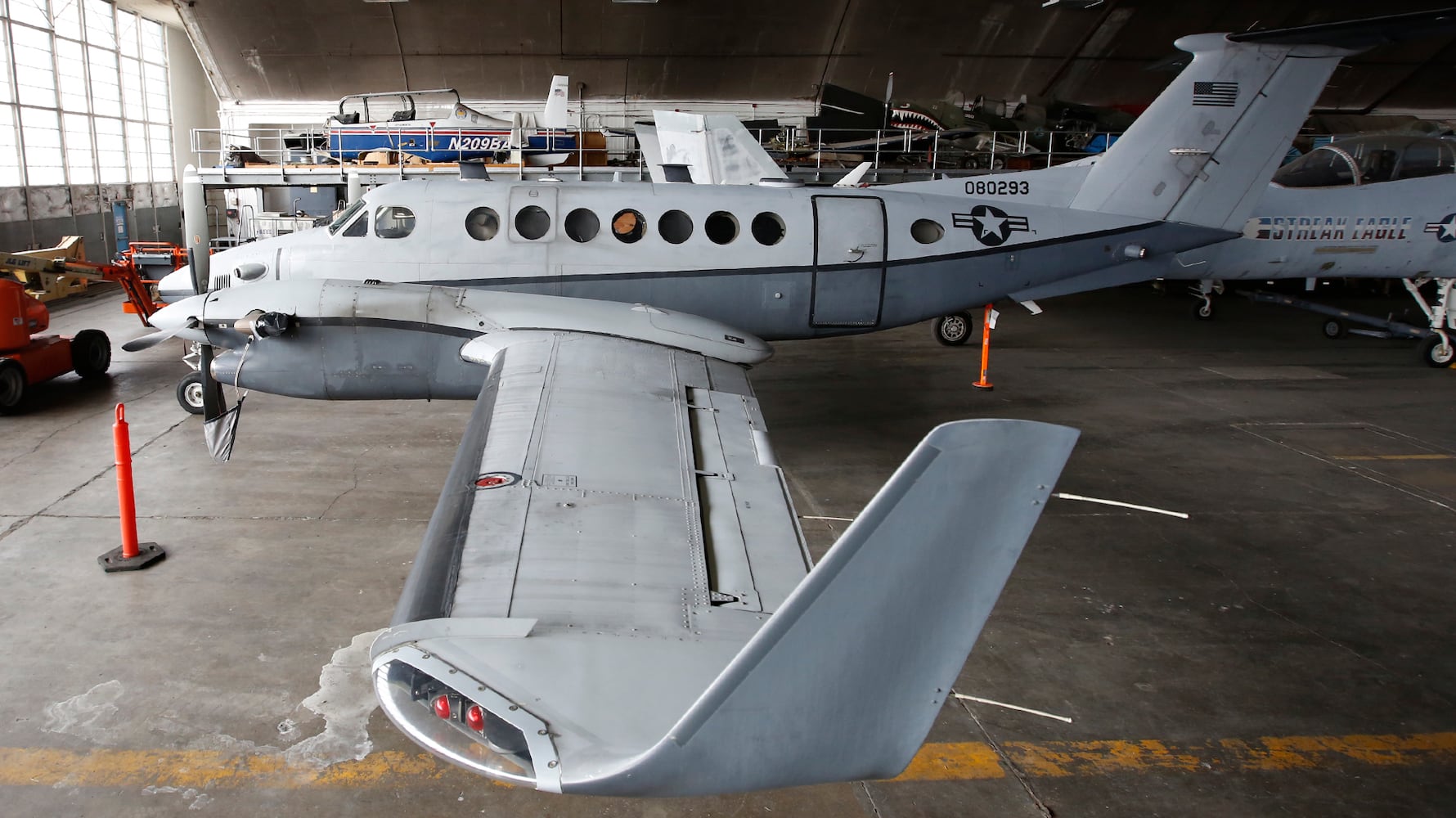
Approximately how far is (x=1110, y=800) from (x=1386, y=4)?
32.3 metres

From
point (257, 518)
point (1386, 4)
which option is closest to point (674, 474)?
point (257, 518)

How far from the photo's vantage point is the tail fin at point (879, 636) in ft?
6.19

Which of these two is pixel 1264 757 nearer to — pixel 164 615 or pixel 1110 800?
pixel 1110 800

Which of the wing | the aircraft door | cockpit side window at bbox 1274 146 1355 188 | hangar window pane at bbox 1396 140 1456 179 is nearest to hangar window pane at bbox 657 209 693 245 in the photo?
the aircraft door

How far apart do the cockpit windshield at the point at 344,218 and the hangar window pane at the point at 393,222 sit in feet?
0.79

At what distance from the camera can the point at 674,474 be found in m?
4.55

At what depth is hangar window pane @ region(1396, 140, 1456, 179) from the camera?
14984 mm

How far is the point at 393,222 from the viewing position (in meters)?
9.58

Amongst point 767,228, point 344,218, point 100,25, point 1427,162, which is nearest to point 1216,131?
point 767,228

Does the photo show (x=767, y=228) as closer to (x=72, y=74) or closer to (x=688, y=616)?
(x=688, y=616)

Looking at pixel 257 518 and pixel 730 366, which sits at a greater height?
pixel 730 366

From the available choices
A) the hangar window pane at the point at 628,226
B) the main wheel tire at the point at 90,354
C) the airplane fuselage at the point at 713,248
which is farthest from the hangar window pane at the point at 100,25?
the hangar window pane at the point at 628,226

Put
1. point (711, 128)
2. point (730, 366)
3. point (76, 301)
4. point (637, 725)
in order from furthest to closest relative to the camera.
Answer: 1. point (76, 301)
2. point (711, 128)
3. point (730, 366)
4. point (637, 725)

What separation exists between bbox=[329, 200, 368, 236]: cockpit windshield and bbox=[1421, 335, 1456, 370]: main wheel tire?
16.0 metres
